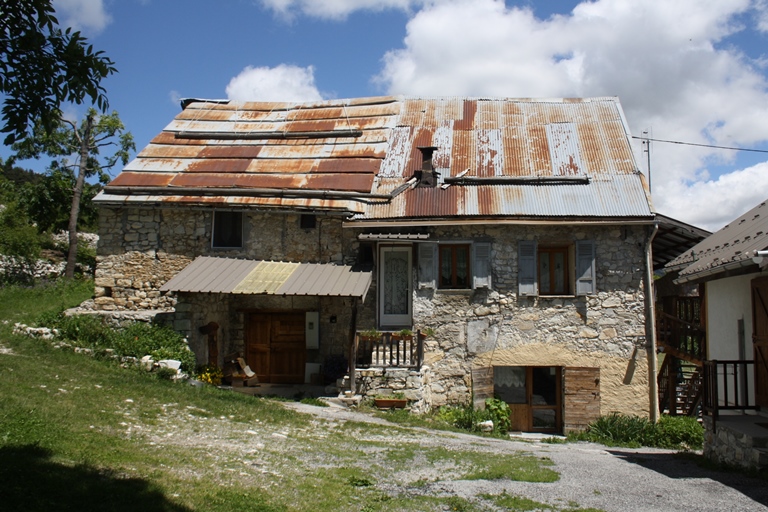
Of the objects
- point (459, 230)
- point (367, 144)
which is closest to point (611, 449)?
point (459, 230)

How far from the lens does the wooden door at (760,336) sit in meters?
A: 8.96

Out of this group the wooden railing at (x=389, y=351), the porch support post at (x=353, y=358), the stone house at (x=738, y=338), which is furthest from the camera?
the wooden railing at (x=389, y=351)

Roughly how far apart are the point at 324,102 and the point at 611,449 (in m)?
14.2

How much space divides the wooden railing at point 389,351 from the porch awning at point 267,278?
4.06 feet

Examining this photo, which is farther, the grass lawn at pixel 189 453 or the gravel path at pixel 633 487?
the gravel path at pixel 633 487

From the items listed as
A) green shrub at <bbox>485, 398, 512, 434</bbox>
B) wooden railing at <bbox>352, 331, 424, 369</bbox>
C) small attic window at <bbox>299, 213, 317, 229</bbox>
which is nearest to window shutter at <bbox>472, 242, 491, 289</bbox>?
wooden railing at <bbox>352, 331, 424, 369</bbox>

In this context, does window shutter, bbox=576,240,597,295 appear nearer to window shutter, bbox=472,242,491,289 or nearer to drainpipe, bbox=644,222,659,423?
drainpipe, bbox=644,222,659,423

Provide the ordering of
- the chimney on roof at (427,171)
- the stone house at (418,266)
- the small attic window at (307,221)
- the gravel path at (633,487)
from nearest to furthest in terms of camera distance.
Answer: the gravel path at (633,487) < the stone house at (418,266) < the small attic window at (307,221) < the chimney on roof at (427,171)

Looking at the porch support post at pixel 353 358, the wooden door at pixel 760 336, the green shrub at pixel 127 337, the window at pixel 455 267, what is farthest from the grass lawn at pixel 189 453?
the window at pixel 455 267

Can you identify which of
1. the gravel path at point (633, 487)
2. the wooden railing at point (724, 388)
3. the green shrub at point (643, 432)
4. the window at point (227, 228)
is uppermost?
the window at point (227, 228)

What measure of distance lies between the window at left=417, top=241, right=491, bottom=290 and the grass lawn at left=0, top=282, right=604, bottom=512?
4298mm

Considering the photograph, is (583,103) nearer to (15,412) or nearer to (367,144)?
(367,144)

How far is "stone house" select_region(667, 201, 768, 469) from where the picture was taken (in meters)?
8.46

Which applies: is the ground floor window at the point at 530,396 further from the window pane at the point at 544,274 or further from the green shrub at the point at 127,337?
the green shrub at the point at 127,337
